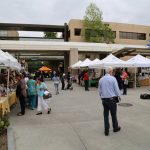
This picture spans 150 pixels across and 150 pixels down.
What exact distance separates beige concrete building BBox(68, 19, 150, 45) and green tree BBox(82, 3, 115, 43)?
1489 millimetres

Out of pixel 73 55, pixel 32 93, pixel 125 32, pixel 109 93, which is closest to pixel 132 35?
pixel 125 32

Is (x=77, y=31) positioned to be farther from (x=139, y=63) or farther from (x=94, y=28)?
(x=139, y=63)

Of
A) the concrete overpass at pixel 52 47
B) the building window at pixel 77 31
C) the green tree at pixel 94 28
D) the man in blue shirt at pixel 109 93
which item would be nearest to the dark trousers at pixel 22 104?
the man in blue shirt at pixel 109 93

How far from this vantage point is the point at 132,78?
23.3 m

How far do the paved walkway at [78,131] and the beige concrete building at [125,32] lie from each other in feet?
139

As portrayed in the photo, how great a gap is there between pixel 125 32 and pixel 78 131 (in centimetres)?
5322

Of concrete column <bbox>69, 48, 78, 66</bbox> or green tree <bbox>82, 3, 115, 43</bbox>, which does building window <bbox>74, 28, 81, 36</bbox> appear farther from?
concrete column <bbox>69, 48, 78, 66</bbox>

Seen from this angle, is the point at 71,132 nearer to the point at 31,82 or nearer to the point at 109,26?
the point at 31,82

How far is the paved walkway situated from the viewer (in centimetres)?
648

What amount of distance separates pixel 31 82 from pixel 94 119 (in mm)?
3751

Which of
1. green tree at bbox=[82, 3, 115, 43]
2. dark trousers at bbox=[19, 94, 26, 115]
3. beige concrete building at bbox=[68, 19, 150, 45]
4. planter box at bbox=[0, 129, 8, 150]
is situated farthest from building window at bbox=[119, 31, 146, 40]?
planter box at bbox=[0, 129, 8, 150]

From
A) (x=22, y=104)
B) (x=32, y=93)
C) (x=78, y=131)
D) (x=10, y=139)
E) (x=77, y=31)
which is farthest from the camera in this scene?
(x=77, y=31)

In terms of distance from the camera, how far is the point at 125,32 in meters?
58.8

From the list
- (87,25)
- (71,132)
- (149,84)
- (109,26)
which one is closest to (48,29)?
(87,25)
